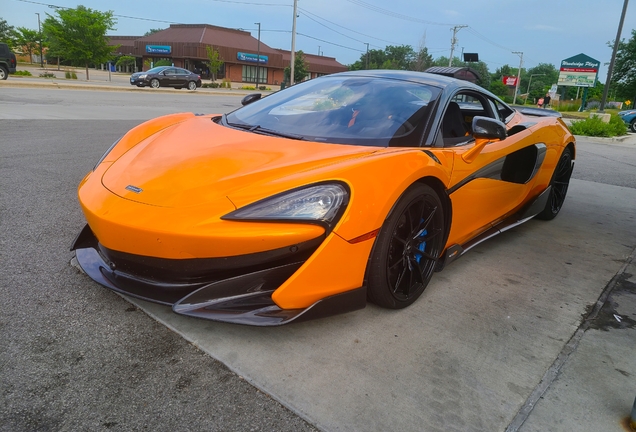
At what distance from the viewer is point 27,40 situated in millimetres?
53875

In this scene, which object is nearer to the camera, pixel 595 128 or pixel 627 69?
pixel 595 128

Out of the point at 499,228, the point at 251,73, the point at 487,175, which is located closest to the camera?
the point at 487,175

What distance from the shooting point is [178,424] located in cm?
167

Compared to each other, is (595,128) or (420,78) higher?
(420,78)

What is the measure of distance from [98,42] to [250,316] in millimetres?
38879

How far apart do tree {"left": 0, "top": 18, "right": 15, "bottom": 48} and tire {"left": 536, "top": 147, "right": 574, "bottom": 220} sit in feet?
202

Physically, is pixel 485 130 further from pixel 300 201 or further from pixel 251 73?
pixel 251 73

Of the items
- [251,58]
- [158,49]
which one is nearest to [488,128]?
[251,58]

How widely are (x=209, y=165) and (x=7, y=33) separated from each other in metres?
71.0

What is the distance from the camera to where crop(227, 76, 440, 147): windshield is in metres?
2.73

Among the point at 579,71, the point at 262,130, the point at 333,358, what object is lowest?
the point at 333,358

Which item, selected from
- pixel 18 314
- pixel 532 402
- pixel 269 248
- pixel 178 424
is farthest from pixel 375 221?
pixel 18 314

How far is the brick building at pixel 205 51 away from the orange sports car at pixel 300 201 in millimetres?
51748

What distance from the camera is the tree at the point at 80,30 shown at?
3381cm
